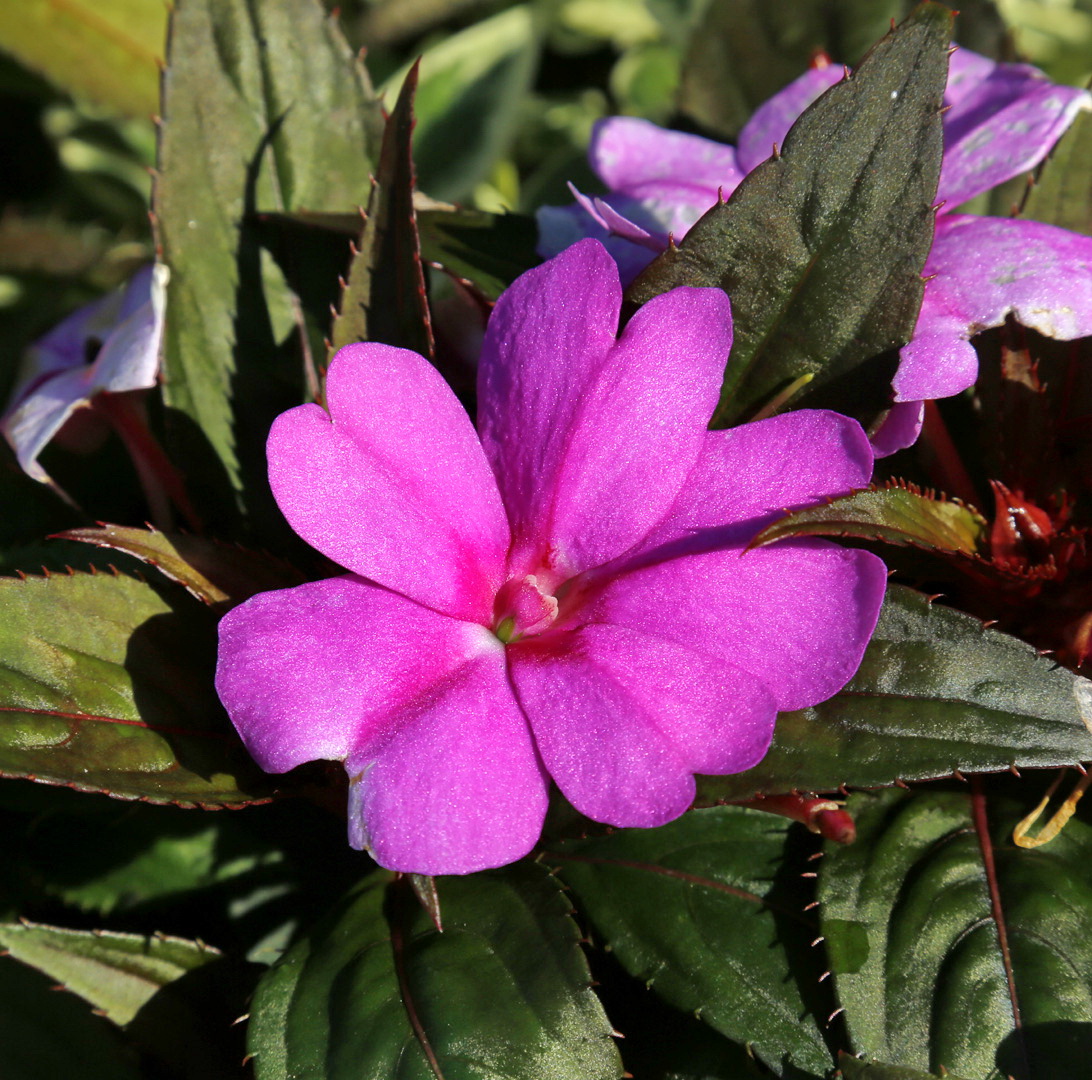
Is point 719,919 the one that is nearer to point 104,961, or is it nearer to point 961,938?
point 961,938

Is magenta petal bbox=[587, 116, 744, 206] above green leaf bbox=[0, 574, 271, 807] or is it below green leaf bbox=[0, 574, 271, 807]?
above

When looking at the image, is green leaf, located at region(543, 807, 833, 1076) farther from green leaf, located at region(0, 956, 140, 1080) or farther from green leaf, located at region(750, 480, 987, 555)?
green leaf, located at region(0, 956, 140, 1080)

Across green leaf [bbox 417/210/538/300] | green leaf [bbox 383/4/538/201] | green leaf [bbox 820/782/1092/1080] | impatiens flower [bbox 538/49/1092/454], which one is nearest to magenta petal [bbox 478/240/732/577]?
impatiens flower [bbox 538/49/1092/454]

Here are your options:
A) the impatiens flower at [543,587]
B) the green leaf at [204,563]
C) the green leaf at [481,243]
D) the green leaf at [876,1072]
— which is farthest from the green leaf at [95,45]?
the green leaf at [876,1072]

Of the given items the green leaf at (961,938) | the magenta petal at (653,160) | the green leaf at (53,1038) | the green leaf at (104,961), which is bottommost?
the green leaf at (53,1038)

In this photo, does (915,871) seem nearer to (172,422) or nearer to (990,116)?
(990,116)

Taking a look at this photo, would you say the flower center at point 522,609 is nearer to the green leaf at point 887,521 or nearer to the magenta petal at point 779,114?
the green leaf at point 887,521
